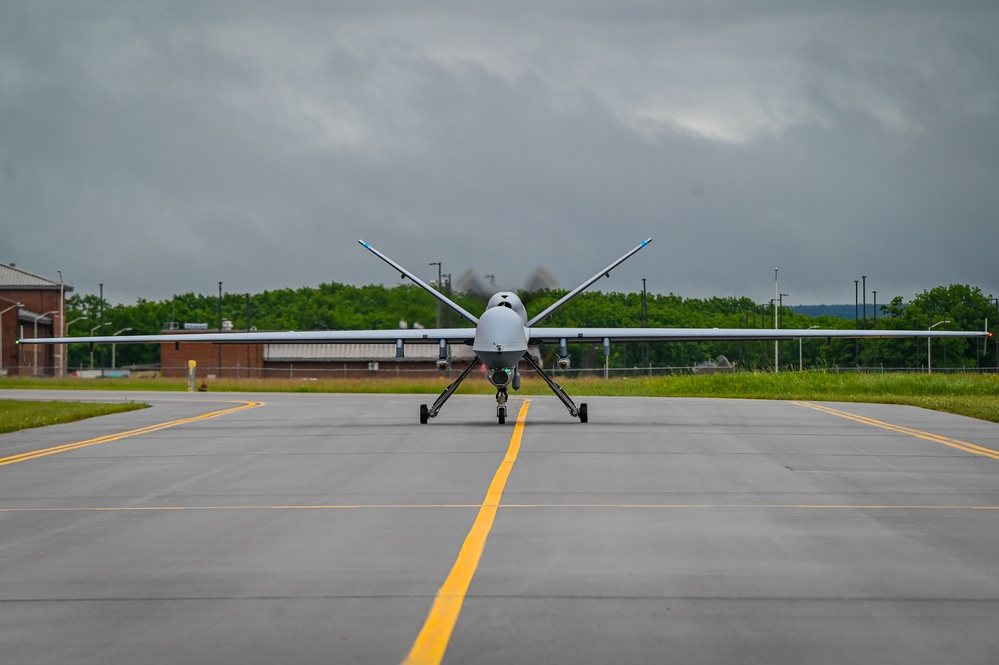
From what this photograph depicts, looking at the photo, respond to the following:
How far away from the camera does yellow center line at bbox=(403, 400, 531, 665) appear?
19.0 ft

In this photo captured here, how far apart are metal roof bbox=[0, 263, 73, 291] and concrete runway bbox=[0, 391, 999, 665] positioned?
316 ft

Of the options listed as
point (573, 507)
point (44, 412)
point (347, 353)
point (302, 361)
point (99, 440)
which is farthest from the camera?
point (302, 361)

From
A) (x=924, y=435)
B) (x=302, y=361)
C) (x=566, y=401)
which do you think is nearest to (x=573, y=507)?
(x=924, y=435)

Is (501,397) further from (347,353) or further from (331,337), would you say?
(347,353)

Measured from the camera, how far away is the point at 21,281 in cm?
10844

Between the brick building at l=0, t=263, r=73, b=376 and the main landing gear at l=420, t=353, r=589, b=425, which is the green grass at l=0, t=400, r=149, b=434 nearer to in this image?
the main landing gear at l=420, t=353, r=589, b=425

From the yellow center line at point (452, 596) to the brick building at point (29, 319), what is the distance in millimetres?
88594

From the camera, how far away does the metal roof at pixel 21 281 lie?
107250mm

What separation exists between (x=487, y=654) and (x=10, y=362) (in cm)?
10405

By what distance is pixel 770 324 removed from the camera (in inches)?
5541

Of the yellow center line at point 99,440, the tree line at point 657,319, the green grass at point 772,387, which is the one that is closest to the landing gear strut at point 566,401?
the yellow center line at point 99,440

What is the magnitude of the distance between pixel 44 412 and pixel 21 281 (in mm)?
84894

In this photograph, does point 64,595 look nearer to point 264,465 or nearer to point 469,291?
point 264,465

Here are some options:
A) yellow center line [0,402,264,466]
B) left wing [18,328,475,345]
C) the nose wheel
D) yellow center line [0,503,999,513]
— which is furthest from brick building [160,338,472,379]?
yellow center line [0,503,999,513]
